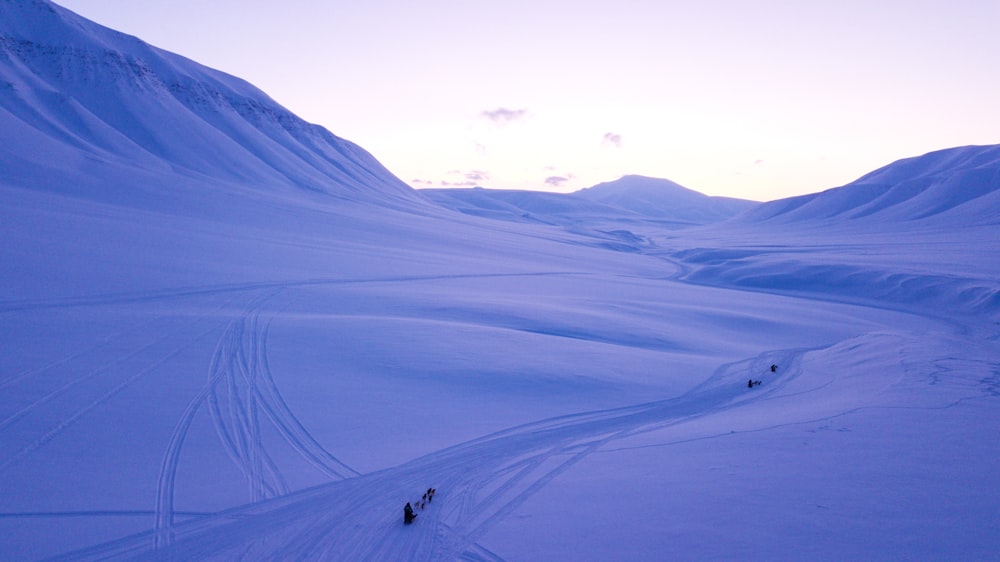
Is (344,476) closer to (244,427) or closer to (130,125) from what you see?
(244,427)

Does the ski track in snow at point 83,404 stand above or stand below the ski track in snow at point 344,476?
above

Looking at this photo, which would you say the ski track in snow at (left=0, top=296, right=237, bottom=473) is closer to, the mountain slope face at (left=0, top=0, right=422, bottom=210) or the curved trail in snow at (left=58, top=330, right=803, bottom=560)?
the curved trail in snow at (left=58, top=330, right=803, bottom=560)

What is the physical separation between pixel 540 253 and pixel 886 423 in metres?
30.9

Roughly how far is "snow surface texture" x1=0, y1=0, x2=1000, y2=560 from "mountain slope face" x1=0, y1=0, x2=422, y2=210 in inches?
390

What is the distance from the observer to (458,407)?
909 cm

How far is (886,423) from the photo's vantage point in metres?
7.18

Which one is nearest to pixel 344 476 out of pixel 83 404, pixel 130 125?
pixel 83 404

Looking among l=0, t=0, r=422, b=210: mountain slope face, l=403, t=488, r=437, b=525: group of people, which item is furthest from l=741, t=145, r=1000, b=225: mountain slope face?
l=403, t=488, r=437, b=525: group of people

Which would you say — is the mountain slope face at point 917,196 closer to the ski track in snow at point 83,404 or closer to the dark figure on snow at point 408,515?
the dark figure on snow at point 408,515

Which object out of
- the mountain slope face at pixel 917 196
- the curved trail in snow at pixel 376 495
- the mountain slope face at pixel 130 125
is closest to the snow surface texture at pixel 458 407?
the curved trail in snow at pixel 376 495

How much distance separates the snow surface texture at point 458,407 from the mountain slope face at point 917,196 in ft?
163

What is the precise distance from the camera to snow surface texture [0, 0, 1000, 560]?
509cm

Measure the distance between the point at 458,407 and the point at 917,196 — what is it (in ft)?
294

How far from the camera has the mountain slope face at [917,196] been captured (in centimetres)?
6475
